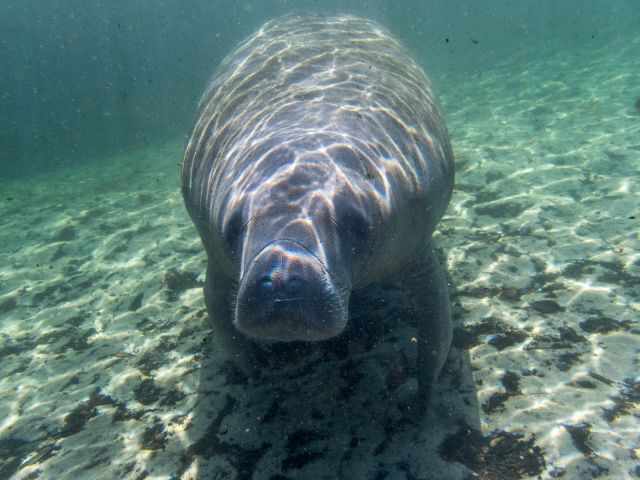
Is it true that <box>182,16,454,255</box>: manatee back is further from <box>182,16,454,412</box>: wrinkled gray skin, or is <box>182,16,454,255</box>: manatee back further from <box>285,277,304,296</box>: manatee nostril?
<box>285,277,304,296</box>: manatee nostril

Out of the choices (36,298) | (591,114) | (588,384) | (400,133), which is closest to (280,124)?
(400,133)

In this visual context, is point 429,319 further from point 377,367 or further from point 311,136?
point 311,136

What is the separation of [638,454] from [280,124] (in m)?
3.25

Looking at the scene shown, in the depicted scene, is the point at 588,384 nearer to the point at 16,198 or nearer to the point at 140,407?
the point at 140,407

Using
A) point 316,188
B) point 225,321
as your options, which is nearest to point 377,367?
point 225,321

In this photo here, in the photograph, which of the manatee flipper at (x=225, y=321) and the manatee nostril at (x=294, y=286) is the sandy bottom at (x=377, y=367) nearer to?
the manatee flipper at (x=225, y=321)

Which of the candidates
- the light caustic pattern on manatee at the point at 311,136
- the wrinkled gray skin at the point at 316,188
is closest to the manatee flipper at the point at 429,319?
the wrinkled gray skin at the point at 316,188

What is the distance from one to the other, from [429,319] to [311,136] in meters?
1.80

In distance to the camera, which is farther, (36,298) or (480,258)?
(36,298)

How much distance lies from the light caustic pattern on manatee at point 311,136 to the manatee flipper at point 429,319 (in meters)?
0.57

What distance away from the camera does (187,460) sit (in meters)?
3.31

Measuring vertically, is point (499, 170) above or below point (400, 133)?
below

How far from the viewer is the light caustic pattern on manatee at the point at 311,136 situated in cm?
271

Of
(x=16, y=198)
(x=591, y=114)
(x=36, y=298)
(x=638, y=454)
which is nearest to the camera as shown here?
(x=638, y=454)
